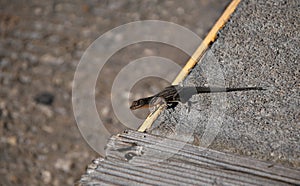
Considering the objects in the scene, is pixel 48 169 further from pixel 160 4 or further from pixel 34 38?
pixel 160 4

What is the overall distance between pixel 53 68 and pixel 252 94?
2947 mm

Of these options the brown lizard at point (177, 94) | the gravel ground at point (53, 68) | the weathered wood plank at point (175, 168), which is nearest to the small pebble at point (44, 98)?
the gravel ground at point (53, 68)

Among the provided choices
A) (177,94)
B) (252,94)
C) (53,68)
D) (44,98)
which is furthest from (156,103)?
(53,68)

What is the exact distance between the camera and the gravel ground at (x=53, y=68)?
3.62 meters

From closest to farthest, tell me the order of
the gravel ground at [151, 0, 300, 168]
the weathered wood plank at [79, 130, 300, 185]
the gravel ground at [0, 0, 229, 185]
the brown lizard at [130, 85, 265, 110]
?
the weathered wood plank at [79, 130, 300, 185] < the gravel ground at [151, 0, 300, 168] < the brown lizard at [130, 85, 265, 110] < the gravel ground at [0, 0, 229, 185]

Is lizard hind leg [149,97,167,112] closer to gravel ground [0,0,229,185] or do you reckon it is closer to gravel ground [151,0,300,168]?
gravel ground [151,0,300,168]

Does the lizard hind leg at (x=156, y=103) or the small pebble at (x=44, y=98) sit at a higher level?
the small pebble at (x=44, y=98)

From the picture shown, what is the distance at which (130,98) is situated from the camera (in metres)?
3.96

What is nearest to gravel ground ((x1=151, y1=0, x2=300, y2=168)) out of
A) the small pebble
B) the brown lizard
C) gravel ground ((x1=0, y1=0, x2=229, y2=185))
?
the brown lizard

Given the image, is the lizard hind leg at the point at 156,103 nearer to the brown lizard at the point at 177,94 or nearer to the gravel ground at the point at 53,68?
the brown lizard at the point at 177,94

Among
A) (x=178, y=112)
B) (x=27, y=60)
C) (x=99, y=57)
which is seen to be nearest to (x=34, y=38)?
(x=27, y=60)

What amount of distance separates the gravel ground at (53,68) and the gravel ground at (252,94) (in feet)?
6.66

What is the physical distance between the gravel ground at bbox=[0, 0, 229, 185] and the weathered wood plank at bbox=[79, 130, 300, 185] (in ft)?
7.38

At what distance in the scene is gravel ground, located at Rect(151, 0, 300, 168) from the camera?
1410 mm
